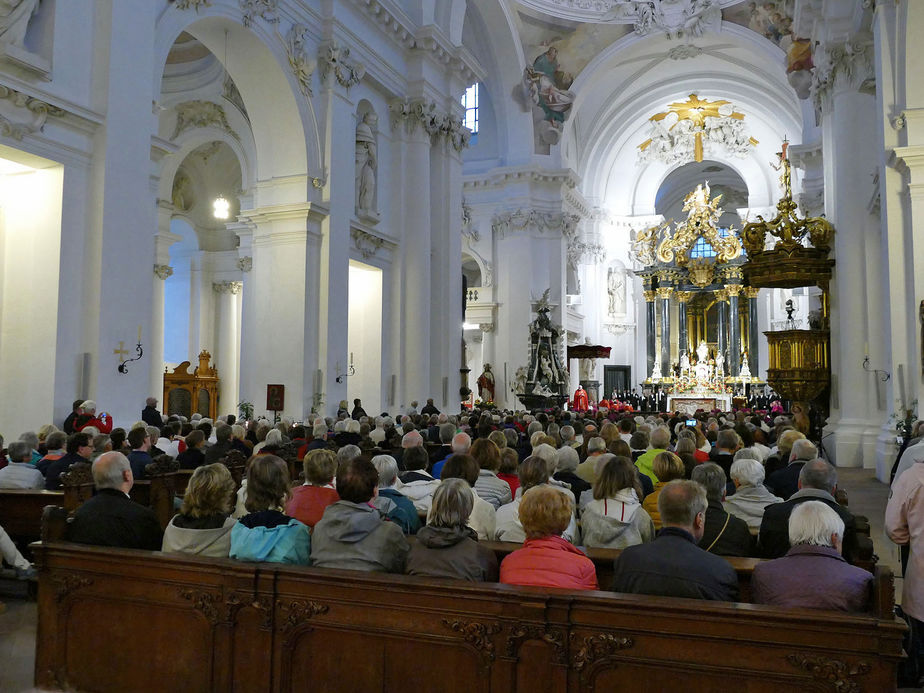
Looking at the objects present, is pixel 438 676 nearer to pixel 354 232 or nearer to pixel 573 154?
pixel 354 232

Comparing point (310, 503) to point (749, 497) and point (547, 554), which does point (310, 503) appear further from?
point (749, 497)

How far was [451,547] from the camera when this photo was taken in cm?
331

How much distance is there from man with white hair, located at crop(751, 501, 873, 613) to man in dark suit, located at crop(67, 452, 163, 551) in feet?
8.91

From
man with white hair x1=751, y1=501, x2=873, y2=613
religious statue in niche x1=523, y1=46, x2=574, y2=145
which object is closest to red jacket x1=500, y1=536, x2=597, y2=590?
man with white hair x1=751, y1=501, x2=873, y2=613

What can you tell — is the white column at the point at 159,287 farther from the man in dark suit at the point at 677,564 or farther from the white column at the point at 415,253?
the man in dark suit at the point at 677,564

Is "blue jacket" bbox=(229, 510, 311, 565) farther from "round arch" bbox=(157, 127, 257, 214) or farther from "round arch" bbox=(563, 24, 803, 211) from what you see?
"round arch" bbox=(563, 24, 803, 211)

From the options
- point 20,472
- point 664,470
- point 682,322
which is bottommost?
point 20,472

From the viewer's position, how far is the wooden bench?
258cm

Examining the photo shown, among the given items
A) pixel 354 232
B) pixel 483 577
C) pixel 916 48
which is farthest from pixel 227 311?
pixel 483 577

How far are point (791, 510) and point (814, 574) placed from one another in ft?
3.84

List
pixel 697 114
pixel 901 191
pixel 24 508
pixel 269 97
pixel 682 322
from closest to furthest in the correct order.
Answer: pixel 24 508 < pixel 901 191 < pixel 269 97 < pixel 697 114 < pixel 682 322

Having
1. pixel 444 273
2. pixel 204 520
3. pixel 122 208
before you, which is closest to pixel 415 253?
pixel 444 273

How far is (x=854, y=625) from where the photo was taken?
2.49 metres

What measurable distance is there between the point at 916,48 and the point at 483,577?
9.70 meters
